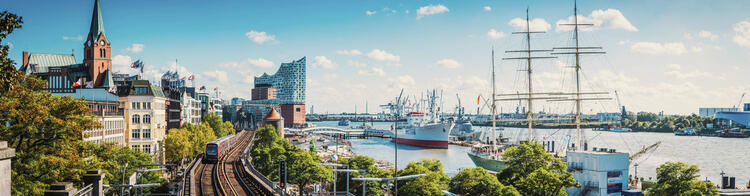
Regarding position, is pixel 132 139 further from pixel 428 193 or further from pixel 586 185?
pixel 586 185

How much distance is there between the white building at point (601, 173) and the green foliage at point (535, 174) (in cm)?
717

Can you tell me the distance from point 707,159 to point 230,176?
317 ft

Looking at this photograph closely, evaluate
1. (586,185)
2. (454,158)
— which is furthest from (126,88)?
(454,158)

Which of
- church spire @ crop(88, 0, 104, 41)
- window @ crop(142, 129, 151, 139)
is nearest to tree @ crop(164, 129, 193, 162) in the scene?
window @ crop(142, 129, 151, 139)

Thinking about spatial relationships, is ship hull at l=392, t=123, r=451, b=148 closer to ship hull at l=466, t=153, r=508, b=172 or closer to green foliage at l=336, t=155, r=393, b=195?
ship hull at l=466, t=153, r=508, b=172

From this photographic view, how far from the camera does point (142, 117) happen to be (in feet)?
223

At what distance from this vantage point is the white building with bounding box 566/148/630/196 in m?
54.5

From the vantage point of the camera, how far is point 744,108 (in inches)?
7687

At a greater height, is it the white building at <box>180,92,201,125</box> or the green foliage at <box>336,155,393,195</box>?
the white building at <box>180,92,201,125</box>

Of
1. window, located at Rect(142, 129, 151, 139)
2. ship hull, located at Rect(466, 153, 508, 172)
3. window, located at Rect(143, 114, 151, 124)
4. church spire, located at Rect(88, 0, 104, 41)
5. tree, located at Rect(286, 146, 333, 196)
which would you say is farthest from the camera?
ship hull, located at Rect(466, 153, 508, 172)

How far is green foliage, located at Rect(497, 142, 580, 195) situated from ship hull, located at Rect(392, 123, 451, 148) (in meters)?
97.7

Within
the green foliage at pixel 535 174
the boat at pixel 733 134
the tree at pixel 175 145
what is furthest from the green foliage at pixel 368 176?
the boat at pixel 733 134

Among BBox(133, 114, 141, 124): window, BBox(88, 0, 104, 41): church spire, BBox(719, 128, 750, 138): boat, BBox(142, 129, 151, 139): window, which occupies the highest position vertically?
BBox(88, 0, 104, 41): church spire

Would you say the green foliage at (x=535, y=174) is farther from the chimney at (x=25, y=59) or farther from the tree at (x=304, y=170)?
the chimney at (x=25, y=59)
